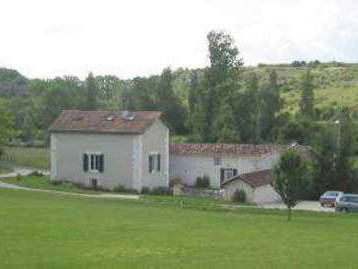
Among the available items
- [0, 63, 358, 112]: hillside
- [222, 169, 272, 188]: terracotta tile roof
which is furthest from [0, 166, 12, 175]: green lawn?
[0, 63, 358, 112]: hillside

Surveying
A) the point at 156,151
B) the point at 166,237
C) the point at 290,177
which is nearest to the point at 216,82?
the point at 156,151

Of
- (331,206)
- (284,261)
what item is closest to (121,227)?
(284,261)

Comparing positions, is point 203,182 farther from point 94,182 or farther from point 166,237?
point 166,237

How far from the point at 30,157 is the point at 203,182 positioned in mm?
32025

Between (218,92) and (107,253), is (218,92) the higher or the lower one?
the higher one

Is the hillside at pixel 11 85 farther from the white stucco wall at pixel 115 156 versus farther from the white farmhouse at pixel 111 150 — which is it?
the white stucco wall at pixel 115 156

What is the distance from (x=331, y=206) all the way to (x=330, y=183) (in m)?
9.49

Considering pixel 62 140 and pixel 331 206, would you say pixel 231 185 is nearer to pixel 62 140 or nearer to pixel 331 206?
pixel 331 206

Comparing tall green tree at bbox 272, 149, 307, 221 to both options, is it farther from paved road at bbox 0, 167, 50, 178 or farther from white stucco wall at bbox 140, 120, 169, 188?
paved road at bbox 0, 167, 50, 178

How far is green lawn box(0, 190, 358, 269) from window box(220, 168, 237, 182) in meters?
19.1

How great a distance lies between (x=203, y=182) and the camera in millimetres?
66875

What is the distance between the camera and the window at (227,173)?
6562 cm

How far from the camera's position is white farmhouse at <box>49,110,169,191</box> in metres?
61.2

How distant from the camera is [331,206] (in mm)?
53281
